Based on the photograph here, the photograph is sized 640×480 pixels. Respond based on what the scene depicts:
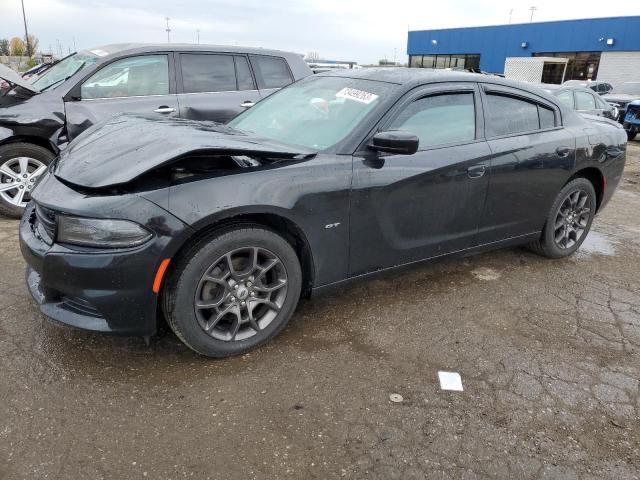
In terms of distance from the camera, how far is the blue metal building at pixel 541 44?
30.7 meters

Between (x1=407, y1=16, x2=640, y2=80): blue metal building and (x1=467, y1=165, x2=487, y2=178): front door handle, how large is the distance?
33206 mm

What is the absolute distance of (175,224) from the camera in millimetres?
2395

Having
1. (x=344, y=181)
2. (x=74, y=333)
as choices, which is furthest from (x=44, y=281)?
(x=344, y=181)

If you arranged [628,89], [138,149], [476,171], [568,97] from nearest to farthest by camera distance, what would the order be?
1. [138,149]
2. [476,171]
3. [568,97]
4. [628,89]

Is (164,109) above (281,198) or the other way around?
above

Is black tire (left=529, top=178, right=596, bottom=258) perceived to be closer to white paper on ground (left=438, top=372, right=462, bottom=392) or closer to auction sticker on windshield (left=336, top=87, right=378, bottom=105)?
auction sticker on windshield (left=336, top=87, right=378, bottom=105)

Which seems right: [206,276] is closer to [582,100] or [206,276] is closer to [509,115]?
[509,115]

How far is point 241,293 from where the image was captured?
108 inches

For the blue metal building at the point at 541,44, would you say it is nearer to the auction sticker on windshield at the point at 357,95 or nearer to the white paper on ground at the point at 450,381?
the auction sticker on windshield at the point at 357,95

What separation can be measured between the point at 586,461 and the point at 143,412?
201 centimetres

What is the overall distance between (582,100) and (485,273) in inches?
344

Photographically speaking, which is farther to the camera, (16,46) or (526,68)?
(16,46)

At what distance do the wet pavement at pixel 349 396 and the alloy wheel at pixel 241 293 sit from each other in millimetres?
193

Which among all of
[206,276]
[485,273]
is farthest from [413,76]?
[206,276]
